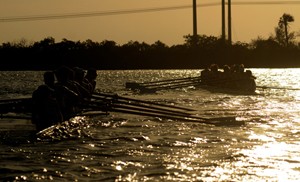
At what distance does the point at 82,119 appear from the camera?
24781mm

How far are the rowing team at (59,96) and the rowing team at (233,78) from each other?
20147 mm

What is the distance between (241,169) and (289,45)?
138m

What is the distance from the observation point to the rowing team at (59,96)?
19.5 m

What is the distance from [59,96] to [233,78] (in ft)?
85.0

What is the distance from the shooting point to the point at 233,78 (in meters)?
45.9

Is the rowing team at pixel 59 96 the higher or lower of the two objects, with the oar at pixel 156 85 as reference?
higher

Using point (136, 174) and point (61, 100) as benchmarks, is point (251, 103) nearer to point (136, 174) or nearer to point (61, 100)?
point (61, 100)

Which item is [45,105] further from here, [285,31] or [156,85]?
[285,31]

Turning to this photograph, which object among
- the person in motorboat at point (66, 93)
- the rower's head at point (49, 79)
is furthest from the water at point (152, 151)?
the rower's head at point (49, 79)

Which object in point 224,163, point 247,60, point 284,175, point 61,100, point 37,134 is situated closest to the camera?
point 284,175

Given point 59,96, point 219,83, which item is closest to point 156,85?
point 219,83

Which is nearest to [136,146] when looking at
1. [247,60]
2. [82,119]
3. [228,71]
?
[82,119]

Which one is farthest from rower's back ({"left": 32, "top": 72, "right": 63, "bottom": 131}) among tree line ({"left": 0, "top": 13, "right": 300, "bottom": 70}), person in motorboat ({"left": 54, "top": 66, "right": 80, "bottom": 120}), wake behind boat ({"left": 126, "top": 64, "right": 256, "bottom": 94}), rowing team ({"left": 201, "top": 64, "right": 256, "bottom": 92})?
tree line ({"left": 0, "top": 13, "right": 300, "bottom": 70})

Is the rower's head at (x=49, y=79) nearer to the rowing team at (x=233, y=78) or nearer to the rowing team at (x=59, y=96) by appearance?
the rowing team at (x=59, y=96)
